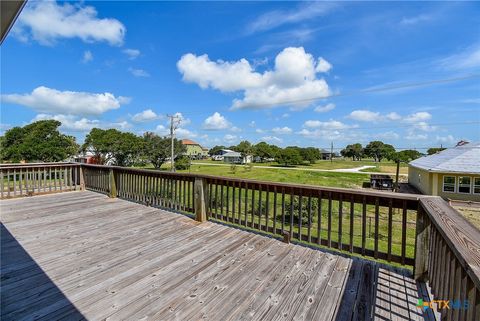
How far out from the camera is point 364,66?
18766 mm

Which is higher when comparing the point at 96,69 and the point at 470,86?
the point at 96,69

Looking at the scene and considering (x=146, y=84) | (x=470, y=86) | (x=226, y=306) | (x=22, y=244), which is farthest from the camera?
(x=146, y=84)

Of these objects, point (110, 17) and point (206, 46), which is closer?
point (110, 17)

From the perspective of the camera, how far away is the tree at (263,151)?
66688mm

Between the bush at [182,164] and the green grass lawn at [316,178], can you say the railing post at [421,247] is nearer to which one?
the green grass lawn at [316,178]

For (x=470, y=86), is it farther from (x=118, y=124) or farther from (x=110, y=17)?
(x=118, y=124)

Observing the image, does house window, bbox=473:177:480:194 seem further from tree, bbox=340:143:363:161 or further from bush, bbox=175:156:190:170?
tree, bbox=340:143:363:161

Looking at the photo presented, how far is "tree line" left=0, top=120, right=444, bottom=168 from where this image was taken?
30.1 m

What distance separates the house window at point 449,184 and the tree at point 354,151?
4262 centimetres

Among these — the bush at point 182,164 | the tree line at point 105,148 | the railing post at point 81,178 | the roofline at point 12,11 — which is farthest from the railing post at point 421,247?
the bush at point 182,164

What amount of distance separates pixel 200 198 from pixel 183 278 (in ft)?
6.11

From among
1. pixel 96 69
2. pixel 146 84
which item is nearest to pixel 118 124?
pixel 146 84

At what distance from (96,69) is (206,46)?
31.9 ft

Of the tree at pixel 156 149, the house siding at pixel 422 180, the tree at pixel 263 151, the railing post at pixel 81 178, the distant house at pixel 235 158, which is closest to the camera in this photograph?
the railing post at pixel 81 178
